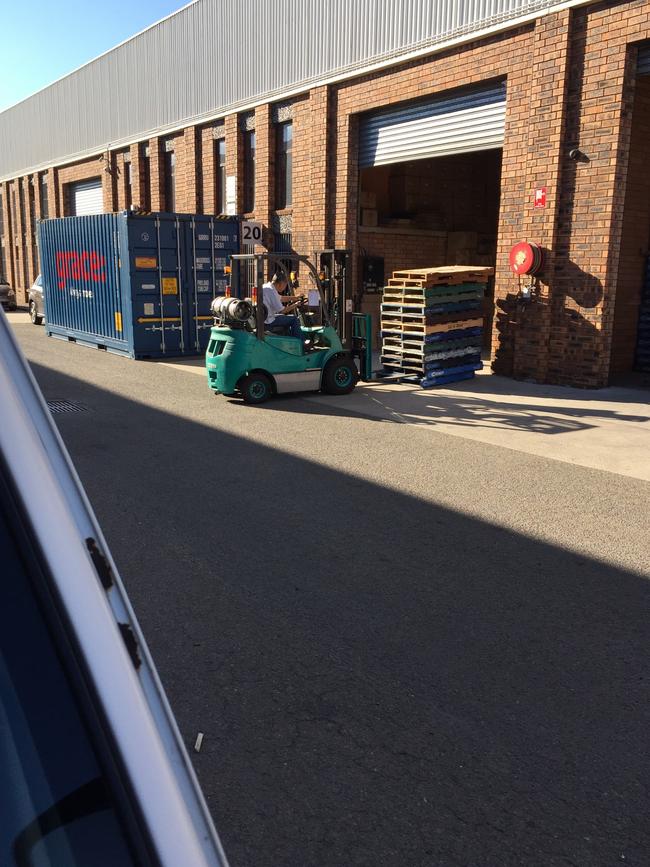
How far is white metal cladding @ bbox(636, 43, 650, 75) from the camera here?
40.2ft

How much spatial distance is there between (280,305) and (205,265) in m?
6.67

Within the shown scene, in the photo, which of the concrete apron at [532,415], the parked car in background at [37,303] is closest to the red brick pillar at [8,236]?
the parked car in background at [37,303]

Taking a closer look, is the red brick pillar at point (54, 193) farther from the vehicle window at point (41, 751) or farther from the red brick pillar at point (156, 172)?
the vehicle window at point (41, 751)

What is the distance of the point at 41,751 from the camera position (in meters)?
1.03

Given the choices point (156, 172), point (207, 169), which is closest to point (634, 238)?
point (207, 169)

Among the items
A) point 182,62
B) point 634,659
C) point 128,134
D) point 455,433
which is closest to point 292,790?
point 634,659

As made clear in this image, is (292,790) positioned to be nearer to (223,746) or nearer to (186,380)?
(223,746)

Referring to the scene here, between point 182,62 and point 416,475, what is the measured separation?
2010cm

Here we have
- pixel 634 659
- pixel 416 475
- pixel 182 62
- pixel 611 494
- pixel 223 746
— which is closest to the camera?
pixel 223 746

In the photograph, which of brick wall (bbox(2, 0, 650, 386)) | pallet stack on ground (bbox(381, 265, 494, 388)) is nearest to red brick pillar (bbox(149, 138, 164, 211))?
brick wall (bbox(2, 0, 650, 386))

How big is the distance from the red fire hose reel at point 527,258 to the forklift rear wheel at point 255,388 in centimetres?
496

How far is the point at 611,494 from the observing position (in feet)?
24.4

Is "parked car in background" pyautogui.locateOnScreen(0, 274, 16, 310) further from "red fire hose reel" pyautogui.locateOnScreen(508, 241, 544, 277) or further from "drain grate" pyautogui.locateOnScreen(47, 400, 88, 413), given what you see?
"red fire hose reel" pyautogui.locateOnScreen(508, 241, 544, 277)

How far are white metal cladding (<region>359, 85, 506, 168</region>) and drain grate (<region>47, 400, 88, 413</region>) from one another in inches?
355
